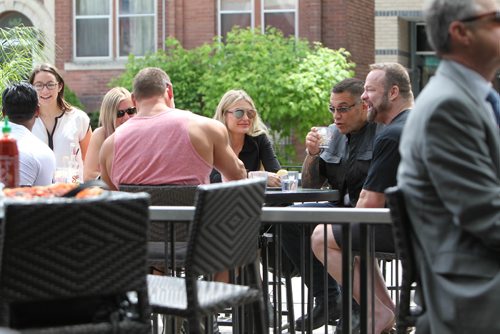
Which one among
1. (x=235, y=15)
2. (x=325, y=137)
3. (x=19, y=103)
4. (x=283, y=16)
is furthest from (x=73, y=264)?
(x=235, y=15)

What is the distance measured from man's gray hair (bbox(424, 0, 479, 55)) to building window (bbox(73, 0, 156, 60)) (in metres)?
25.7

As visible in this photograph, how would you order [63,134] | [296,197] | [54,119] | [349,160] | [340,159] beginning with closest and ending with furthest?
[296,197] < [349,160] < [340,159] < [63,134] < [54,119]

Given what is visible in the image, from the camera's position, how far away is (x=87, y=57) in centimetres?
2944

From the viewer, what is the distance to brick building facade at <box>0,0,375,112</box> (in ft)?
93.9

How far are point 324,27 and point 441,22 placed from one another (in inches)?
981

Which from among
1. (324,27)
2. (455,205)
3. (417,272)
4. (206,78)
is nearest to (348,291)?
(417,272)

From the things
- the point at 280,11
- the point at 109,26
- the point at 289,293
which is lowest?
the point at 289,293

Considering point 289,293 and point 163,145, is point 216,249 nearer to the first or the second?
point 163,145

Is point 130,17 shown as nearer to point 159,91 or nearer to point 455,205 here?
point 159,91

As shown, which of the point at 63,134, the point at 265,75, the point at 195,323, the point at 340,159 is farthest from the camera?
the point at 265,75

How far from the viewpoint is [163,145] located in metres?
7.34

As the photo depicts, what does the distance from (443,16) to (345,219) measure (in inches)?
66.7

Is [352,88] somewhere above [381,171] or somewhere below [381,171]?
above

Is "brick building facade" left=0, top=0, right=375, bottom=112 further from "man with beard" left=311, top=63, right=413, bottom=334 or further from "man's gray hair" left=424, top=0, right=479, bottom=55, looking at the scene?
"man's gray hair" left=424, top=0, right=479, bottom=55
